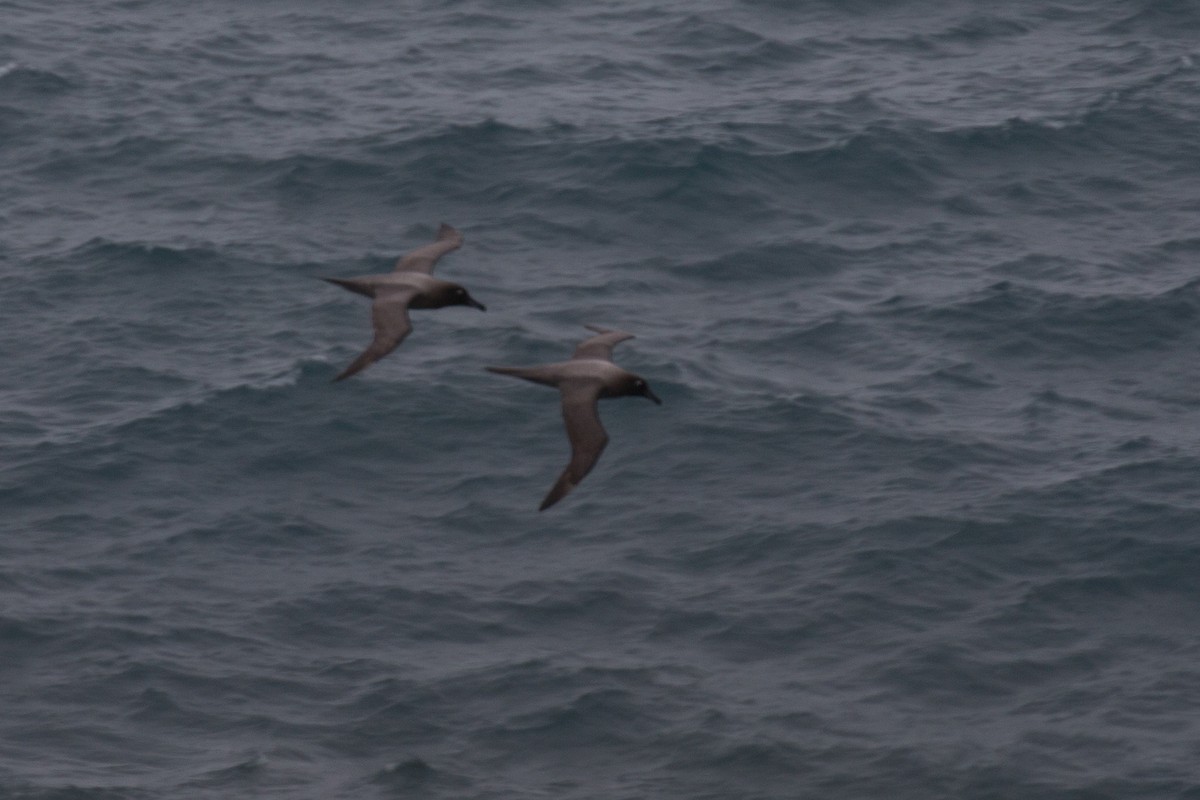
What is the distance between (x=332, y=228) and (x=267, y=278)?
3509 mm

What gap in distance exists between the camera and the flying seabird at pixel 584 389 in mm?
37188

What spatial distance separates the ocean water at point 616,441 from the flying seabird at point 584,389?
52.0 ft

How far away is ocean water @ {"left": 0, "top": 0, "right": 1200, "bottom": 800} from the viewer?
54.3m

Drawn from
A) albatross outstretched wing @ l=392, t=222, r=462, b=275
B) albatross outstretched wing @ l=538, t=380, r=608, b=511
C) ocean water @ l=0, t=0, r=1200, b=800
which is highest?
albatross outstretched wing @ l=392, t=222, r=462, b=275

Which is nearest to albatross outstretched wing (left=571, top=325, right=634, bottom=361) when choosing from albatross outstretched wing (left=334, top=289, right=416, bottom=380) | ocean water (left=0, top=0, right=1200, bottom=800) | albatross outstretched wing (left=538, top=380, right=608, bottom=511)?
albatross outstretched wing (left=538, top=380, right=608, bottom=511)

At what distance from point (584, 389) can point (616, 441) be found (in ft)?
76.1

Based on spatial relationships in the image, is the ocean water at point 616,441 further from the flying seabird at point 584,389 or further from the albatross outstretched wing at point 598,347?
the flying seabird at point 584,389

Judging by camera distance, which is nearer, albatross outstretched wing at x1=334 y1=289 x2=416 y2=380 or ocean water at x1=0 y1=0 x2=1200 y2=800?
albatross outstretched wing at x1=334 y1=289 x2=416 y2=380

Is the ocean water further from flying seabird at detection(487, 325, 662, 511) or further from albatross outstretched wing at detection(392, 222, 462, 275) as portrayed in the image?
flying seabird at detection(487, 325, 662, 511)

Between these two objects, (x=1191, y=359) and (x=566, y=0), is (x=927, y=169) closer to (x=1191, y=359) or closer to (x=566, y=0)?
(x=1191, y=359)

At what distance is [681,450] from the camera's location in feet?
202

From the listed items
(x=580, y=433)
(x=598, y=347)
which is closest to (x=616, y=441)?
(x=598, y=347)

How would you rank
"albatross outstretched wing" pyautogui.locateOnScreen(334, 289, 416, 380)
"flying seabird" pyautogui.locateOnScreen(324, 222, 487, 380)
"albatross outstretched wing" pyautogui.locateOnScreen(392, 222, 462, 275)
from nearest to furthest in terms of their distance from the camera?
1. "albatross outstretched wing" pyautogui.locateOnScreen(334, 289, 416, 380)
2. "flying seabird" pyautogui.locateOnScreen(324, 222, 487, 380)
3. "albatross outstretched wing" pyautogui.locateOnScreen(392, 222, 462, 275)

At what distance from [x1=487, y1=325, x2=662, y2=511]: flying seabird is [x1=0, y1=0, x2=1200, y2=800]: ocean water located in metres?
15.8
